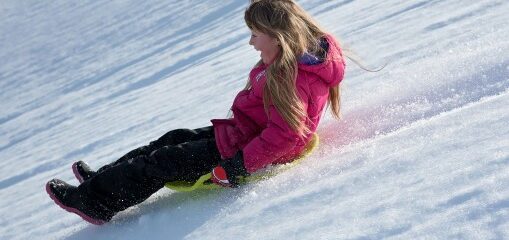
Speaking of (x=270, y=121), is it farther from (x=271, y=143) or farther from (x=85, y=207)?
(x=85, y=207)

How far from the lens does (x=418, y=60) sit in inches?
152

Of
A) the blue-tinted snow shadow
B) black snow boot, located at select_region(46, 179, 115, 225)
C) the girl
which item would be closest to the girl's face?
the girl

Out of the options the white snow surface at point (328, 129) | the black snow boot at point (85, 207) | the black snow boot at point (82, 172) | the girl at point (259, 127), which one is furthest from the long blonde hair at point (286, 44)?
the black snow boot at point (82, 172)

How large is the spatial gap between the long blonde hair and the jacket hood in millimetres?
42

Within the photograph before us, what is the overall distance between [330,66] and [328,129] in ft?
1.68

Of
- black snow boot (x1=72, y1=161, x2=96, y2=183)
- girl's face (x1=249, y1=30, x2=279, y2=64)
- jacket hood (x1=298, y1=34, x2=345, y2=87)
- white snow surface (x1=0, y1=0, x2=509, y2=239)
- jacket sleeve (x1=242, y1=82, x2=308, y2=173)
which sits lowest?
white snow surface (x1=0, y1=0, x2=509, y2=239)

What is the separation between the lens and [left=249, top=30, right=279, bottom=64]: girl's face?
2846mm

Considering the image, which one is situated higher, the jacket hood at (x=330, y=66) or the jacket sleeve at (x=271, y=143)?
the jacket hood at (x=330, y=66)

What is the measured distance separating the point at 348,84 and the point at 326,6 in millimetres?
3132

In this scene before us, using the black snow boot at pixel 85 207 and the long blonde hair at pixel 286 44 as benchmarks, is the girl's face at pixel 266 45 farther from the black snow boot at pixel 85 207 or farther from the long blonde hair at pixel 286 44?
the black snow boot at pixel 85 207

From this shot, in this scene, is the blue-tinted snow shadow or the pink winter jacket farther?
the pink winter jacket

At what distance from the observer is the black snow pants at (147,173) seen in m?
2.92

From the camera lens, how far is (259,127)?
9.99 feet

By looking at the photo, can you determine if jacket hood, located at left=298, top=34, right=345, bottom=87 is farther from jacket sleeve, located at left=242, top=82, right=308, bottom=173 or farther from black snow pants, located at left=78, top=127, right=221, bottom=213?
black snow pants, located at left=78, top=127, right=221, bottom=213
